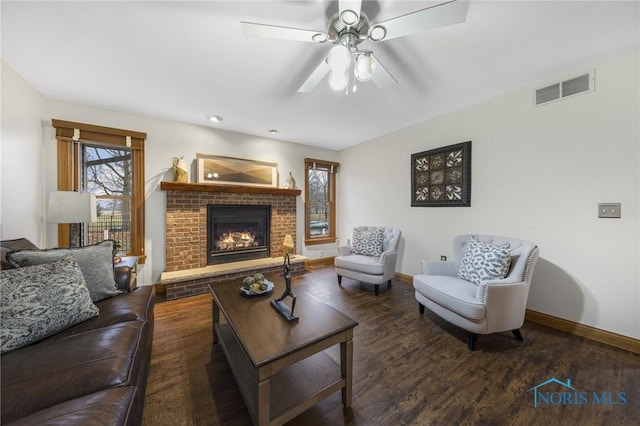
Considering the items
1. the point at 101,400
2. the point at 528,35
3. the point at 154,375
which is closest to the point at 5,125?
the point at 154,375

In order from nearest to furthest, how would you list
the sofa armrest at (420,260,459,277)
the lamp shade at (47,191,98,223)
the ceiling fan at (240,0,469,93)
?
the ceiling fan at (240,0,469,93), the lamp shade at (47,191,98,223), the sofa armrest at (420,260,459,277)

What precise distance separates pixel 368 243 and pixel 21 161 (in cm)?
391

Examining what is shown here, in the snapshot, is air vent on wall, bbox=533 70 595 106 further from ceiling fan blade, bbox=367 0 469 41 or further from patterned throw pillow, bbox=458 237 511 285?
ceiling fan blade, bbox=367 0 469 41

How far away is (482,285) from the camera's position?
183 centimetres

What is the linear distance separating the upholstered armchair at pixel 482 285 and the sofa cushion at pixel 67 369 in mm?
2216

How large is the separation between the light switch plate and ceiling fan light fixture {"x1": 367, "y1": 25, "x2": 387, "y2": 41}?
239 cm

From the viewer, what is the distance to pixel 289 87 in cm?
238

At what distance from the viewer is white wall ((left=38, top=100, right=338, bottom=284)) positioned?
8.57ft

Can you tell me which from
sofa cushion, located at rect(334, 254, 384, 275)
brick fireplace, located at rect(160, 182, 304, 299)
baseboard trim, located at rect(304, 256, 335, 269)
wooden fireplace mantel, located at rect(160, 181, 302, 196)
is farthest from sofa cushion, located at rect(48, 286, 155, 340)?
baseboard trim, located at rect(304, 256, 335, 269)

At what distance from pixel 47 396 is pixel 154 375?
2.79ft

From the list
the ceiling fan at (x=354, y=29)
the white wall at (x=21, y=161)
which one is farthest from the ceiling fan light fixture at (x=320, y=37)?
the white wall at (x=21, y=161)

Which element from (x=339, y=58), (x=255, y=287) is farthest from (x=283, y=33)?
(x=255, y=287)

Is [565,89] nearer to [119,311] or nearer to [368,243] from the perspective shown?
[368,243]

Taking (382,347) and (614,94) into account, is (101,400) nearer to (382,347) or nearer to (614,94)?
(382,347)
